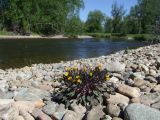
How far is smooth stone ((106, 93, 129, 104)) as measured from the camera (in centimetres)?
572

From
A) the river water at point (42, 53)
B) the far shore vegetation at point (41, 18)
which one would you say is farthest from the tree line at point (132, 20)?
the river water at point (42, 53)

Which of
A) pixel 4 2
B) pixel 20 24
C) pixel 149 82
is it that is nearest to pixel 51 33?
pixel 20 24

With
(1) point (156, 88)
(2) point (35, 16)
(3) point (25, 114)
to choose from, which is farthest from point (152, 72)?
(2) point (35, 16)

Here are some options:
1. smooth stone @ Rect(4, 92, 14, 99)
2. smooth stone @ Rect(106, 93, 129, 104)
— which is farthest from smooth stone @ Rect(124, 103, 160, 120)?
smooth stone @ Rect(4, 92, 14, 99)

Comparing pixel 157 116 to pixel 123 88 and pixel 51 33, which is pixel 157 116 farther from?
pixel 51 33

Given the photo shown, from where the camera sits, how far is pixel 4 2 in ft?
223

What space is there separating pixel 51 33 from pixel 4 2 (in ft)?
38.3

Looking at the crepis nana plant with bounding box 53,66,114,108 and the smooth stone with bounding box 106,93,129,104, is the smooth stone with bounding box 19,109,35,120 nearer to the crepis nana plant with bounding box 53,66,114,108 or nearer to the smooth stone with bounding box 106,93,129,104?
the crepis nana plant with bounding box 53,66,114,108

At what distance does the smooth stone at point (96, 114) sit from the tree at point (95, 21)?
95.4 m

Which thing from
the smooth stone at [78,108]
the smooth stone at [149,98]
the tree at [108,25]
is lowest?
the tree at [108,25]

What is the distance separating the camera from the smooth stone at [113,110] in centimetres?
531

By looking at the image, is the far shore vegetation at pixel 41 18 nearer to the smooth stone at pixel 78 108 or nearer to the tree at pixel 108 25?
the tree at pixel 108 25

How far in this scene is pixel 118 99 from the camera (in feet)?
19.0

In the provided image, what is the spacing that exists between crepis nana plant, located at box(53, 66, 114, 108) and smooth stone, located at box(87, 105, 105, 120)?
24 centimetres
